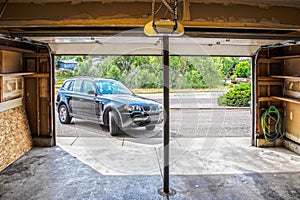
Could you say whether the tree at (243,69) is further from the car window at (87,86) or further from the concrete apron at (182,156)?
the car window at (87,86)

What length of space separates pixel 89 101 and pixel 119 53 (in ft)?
6.18

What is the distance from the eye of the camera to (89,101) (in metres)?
6.72

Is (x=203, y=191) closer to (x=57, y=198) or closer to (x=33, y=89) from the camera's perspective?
(x=57, y=198)

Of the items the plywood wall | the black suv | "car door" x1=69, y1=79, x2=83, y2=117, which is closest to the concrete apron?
the black suv

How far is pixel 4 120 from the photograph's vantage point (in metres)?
4.53

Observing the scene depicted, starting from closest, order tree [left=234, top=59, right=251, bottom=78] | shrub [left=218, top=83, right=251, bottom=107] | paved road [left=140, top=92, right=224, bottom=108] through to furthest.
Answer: paved road [left=140, top=92, right=224, bottom=108] < shrub [left=218, top=83, right=251, bottom=107] < tree [left=234, top=59, right=251, bottom=78]

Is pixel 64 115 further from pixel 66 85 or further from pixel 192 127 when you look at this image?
pixel 192 127

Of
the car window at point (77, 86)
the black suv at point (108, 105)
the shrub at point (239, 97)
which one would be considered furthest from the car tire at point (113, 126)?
the shrub at point (239, 97)

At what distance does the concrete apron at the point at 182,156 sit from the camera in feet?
13.8

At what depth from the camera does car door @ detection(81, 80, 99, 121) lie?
6645 millimetres

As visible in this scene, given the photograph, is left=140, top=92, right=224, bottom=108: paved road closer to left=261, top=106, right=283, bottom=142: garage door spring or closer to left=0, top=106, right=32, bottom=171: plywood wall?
left=261, top=106, right=283, bottom=142: garage door spring

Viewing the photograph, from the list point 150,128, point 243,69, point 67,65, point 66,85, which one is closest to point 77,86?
point 66,85

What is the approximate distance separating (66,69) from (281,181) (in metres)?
9.42

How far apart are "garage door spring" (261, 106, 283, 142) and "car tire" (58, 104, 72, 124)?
5.13 meters
